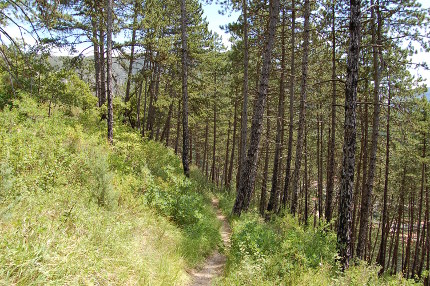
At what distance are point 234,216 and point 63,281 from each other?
29.8 feet

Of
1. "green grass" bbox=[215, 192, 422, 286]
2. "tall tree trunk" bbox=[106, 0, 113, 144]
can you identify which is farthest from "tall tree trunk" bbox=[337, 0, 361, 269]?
"tall tree trunk" bbox=[106, 0, 113, 144]

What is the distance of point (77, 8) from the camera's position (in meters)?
13.9

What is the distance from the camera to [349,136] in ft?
21.4

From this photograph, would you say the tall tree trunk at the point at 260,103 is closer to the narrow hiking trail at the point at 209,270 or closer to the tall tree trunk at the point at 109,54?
the narrow hiking trail at the point at 209,270

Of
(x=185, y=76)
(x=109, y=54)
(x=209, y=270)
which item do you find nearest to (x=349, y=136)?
(x=209, y=270)

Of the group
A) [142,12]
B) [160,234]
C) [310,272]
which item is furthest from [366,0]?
[160,234]

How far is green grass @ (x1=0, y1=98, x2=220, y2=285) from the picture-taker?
310cm

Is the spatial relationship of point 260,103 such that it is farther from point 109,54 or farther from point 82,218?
point 82,218

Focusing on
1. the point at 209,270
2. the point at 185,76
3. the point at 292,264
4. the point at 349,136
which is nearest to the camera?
the point at 292,264

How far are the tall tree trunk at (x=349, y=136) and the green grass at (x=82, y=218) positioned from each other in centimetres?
374

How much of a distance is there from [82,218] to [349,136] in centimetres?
605

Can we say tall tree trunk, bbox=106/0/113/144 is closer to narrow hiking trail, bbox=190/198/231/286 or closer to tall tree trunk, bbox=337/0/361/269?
narrow hiking trail, bbox=190/198/231/286

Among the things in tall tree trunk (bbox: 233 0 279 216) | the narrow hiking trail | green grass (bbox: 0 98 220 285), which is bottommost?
the narrow hiking trail

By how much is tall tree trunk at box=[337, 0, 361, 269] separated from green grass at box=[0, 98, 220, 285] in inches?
147
